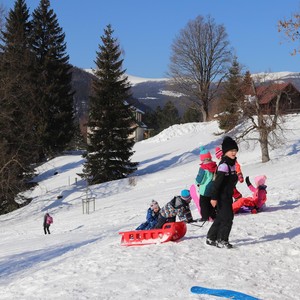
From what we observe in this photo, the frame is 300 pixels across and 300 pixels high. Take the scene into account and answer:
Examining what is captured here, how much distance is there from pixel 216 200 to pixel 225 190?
8.3 inches

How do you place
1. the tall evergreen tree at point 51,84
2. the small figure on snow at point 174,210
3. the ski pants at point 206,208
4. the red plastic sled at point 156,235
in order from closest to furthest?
the red plastic sled at point 156,235 < the small figure on snow at point 174,210 < the ski pants at point 206,208 < the tall evergreen tree at point 51,84

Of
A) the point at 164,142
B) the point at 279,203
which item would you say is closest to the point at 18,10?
the point at 164,142

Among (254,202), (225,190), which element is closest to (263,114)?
(254,202)

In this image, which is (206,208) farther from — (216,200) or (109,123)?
(109,123)

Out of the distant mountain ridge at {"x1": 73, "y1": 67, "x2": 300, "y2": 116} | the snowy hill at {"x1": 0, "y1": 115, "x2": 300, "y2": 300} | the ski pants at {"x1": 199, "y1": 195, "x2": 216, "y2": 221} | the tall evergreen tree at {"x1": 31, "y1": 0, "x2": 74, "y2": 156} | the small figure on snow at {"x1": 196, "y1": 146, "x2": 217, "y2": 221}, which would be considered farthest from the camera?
the tall evergreen tree at {"x1": 31, "y1": 0, "x2": 74, "y2": 156}

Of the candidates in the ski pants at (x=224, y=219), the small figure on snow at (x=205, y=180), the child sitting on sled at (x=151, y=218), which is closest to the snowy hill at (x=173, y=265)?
the ski pants at (x=224, y=219)

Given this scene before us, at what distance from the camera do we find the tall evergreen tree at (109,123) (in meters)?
30.4

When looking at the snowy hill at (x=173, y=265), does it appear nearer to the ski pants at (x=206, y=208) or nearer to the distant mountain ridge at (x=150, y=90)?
the ski pants at (x=206, y=208)

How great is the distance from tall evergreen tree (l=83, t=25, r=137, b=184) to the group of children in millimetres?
20794

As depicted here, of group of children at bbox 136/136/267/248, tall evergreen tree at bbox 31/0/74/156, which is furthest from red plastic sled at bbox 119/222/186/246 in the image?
tall evergreen tree at bbox 31/0/74/156

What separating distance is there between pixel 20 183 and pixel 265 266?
21.5 m

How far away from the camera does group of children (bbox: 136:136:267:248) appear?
250 inches

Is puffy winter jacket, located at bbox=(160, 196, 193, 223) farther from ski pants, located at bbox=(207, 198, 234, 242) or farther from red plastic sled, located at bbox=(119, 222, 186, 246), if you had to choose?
ski pants, located at bbox=(207, 198, 234, 242)

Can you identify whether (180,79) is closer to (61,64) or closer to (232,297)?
(61,64)
